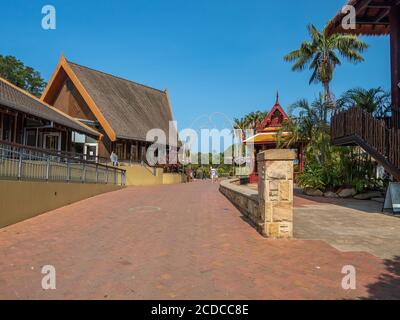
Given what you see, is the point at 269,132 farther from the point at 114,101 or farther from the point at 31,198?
the point at 31,198

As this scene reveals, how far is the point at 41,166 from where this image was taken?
11.0 metres

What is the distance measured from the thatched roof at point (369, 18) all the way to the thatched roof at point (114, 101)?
15.8m

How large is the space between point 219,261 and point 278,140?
1817cm

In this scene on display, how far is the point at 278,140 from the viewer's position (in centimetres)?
2294

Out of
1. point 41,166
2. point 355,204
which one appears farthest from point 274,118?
point 41,166

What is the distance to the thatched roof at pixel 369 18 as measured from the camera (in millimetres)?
13578

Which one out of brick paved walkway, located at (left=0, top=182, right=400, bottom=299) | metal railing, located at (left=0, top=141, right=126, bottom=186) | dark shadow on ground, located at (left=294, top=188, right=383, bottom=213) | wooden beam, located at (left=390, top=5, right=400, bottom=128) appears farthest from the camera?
wooden beam, located at (left=390, top=5, right=400, bottom=128)

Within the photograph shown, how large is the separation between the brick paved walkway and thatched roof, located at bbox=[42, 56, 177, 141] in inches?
688

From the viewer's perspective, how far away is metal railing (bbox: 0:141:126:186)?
9289 mm

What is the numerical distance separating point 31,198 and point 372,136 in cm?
1132

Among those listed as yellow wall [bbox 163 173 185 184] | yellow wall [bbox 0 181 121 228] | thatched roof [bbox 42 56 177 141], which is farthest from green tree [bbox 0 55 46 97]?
yellow wall [bbox 0 181 121 228]
